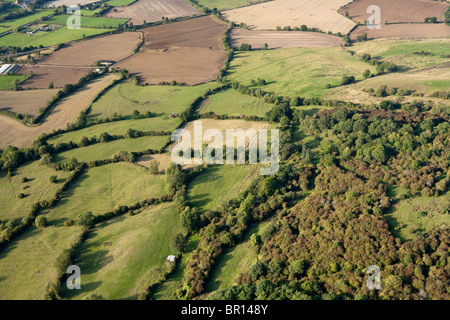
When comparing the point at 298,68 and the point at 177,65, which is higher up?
the point at 177,65

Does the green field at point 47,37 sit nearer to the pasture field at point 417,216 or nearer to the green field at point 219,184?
Result: the green field at point 219,184

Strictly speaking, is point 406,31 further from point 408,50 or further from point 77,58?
point 77,58

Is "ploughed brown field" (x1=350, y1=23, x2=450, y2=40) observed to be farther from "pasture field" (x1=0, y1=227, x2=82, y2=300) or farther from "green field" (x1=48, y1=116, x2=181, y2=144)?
"pasture field" (x1=0, y1=227, x2=82, y2=300)

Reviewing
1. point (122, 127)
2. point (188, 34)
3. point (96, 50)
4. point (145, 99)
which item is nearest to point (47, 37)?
point (96, 50)

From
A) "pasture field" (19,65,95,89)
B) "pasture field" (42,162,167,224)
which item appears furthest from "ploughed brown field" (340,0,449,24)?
"pasture field" (42,162,167,224)

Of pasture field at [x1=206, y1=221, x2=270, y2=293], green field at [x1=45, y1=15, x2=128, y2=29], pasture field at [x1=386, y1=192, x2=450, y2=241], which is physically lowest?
pasture field at [x1=206, y1=221, x2=270, y2=293]

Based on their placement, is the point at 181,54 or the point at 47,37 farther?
the point at 47,37
